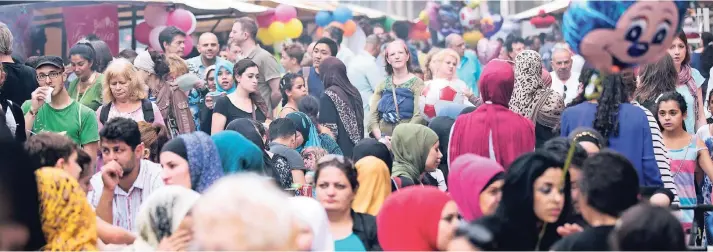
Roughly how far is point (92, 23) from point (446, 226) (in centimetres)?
1081

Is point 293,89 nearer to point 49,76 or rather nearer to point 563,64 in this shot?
point 49,76

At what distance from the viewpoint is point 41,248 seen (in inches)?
217

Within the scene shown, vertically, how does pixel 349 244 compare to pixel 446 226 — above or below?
below

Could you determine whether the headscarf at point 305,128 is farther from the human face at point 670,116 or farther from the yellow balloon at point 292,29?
the yellow balloon at point 292,29

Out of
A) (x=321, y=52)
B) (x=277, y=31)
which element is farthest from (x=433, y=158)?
(x=277, y=31)

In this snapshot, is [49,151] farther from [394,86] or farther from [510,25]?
[510,25]

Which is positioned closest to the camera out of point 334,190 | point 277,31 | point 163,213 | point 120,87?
point 163,213

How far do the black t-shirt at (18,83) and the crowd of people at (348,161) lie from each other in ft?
0.06

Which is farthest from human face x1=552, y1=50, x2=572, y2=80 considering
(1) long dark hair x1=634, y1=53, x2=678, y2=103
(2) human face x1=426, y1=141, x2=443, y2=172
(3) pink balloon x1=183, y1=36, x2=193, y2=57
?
(2) human face x1=426, y1=141, x2=443, y2=172

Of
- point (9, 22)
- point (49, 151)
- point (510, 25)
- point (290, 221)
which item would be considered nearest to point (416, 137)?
point (49, 151)

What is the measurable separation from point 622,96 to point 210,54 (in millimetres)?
6654

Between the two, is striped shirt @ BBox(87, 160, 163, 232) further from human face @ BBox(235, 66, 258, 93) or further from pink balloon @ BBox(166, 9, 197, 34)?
pink balloon @ BBox(166, 9, 197, 34)

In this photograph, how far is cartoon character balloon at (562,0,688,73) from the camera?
6.29 meters

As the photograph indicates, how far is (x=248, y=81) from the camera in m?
11.0
